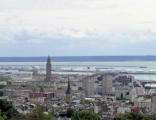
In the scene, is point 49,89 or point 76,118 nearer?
point 76,118

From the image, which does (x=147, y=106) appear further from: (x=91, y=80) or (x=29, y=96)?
(x=91, y=80)

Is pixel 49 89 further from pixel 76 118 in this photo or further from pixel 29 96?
pixel 76 118

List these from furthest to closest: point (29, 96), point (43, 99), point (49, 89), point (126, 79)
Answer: point (126, 79)
point (49, 89)
point (29, 96)
point (43, 99)

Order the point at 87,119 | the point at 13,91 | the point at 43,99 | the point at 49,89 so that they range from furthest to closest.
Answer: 1. the point at 49,89
2. the point at 13,91
3. the point at 43,99
4. the point at 87,119

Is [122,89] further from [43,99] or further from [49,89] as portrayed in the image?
[43,99]

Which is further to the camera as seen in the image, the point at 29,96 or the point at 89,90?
the point at 89,90

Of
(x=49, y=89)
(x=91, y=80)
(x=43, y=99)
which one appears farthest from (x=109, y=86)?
(x=43, y=99)

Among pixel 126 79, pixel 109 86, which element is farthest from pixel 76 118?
pixel 126 79

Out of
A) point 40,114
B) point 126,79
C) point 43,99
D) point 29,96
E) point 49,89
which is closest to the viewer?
point 40,114

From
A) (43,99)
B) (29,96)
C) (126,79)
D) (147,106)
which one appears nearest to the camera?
(147,106)
